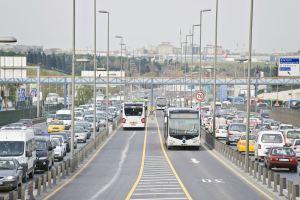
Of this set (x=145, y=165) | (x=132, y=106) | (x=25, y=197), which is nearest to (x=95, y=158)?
(x=145, y=165)

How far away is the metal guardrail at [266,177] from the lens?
1080 inches

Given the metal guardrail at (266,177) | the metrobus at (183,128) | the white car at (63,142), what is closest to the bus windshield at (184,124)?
the metrobus at (183,128)

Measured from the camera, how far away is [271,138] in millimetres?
48312

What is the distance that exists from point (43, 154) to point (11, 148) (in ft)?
14.8

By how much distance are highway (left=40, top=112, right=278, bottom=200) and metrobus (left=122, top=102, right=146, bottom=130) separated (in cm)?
2180

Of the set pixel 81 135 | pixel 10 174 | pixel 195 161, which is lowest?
pixel 195 161

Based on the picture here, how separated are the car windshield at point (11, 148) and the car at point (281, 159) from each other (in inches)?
535

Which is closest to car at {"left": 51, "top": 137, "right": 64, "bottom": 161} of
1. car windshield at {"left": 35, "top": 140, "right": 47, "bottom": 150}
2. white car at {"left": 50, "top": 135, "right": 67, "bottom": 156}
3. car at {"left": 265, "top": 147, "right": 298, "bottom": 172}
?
white car at {"left": 50, "top": 135, "right": 67, "bottom": 156}

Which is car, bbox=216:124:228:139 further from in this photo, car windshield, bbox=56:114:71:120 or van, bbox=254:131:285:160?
van, bbox=254:131:285:160

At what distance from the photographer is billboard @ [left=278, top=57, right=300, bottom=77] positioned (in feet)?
256

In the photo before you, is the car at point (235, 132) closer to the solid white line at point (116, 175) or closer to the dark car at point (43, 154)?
the solid white line at point (116, 175)

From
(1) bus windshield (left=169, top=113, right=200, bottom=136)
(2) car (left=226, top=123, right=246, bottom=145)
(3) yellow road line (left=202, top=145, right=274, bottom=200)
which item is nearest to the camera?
(3) yellow road line (left=202, top=145, right=274, bottom=200)

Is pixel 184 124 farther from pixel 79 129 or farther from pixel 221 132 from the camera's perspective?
pixel 221 132

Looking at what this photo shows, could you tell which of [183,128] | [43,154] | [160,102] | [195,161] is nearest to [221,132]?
[183,128]
